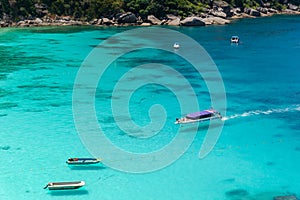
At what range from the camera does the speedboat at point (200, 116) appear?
51.9m

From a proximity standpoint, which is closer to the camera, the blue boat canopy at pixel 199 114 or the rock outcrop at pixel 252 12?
the blue boat canopy at pixel 199 114

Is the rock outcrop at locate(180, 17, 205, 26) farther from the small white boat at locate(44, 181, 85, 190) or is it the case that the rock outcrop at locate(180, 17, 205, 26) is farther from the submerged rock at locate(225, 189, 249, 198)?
the small white boat at locate(44, 181, 85, 190)

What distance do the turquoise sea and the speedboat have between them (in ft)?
3.46

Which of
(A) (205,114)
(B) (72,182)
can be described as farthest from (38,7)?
(B) (72,182)

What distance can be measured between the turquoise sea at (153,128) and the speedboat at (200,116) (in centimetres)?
106

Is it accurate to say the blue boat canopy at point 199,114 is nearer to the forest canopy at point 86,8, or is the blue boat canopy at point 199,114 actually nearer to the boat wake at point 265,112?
the boat wake at point 265,112

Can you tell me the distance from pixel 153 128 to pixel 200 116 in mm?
6725

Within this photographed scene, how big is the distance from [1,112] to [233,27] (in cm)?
10867

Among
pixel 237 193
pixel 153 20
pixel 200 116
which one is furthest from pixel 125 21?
pixel 237 193

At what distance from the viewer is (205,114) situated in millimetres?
52812

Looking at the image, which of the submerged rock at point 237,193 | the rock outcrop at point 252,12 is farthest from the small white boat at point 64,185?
the rock outcrop at point 252,12

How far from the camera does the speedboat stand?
51875 mm

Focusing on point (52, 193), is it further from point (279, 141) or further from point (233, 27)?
point (233, 27)

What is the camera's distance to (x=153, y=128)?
165 feet
